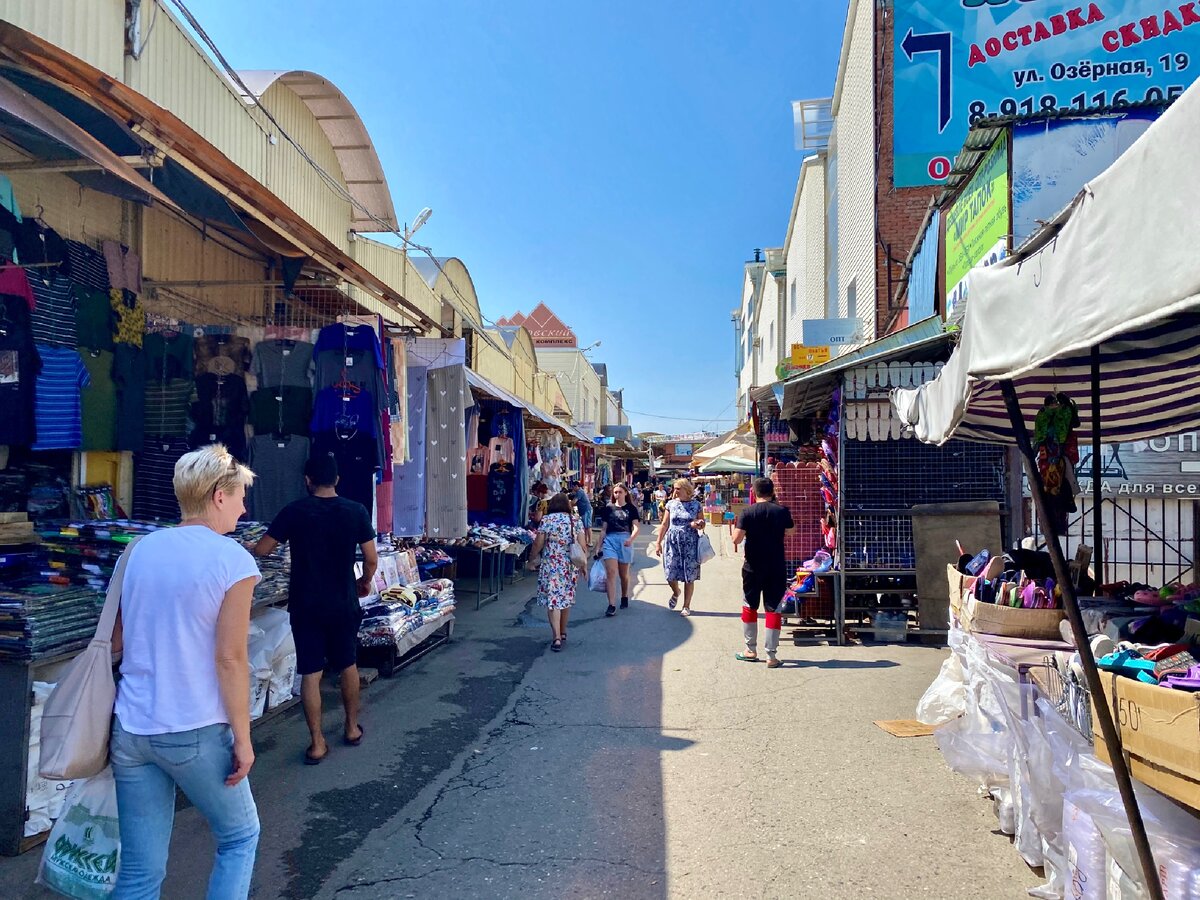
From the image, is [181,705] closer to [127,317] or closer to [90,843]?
[90,843]

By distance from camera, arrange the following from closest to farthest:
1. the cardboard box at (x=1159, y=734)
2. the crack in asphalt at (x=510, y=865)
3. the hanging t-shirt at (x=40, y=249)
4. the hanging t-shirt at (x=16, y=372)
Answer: the cardboard box at (x=1159, y=734), the crack in asphalt at (x=510, y=865), the hanging t-shirt at (x=16, y=372), the hanging t-shirt at (x=40, y=249)

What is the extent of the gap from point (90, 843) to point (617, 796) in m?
2.62

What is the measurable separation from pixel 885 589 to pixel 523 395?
15.0m

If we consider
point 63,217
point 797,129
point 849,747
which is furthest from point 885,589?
point 797,129

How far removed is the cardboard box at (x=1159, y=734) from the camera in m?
2.23

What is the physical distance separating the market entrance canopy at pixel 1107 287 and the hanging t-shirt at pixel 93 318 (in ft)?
17.0

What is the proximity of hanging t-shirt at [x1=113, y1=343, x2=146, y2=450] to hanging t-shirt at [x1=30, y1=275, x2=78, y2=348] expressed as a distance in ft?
1.37

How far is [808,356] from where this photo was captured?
14.4 meters

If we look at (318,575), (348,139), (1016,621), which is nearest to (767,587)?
(1016,621)

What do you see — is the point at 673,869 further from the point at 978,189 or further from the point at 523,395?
the point at 523,395

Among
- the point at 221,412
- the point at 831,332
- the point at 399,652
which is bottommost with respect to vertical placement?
the point at 399,652

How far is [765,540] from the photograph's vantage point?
768 cm

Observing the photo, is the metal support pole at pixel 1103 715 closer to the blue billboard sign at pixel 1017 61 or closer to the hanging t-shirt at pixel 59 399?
the hanging t-shirt at pixel 59 399

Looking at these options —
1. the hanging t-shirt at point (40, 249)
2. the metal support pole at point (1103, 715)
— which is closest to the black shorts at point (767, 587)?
the metal support pole at point (1103, 715)
